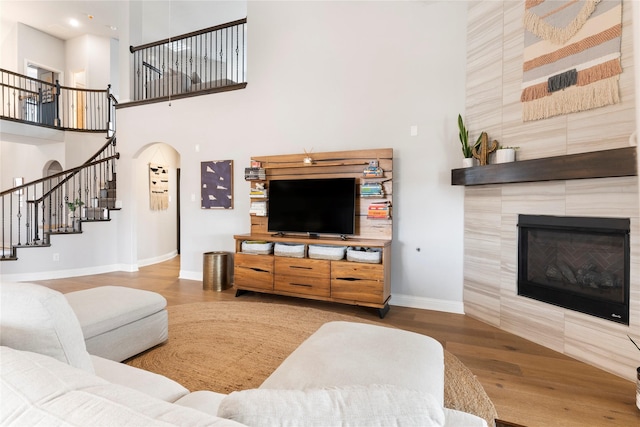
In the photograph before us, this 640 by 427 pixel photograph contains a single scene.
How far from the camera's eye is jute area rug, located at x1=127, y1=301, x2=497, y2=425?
80.0 inches

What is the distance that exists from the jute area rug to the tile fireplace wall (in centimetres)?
100

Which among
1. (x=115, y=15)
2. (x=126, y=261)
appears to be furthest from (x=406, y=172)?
(x=115, y=15)

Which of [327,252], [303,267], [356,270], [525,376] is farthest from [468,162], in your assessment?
[303,267]

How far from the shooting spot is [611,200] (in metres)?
2.32

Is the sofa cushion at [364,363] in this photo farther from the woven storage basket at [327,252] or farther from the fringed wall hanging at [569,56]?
the fringed wall hanging at [569,56]

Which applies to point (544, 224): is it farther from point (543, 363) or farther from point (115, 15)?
point (115, 15)

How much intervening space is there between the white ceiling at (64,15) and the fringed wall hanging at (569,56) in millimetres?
7141

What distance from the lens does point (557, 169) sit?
2.49 m

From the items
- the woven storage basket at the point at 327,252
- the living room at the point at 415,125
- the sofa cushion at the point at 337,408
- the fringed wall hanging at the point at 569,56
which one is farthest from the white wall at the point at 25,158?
the fringed wall hanging at the point at 569,56

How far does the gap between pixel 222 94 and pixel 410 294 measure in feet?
12.9

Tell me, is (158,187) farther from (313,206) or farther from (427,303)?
(427,303)

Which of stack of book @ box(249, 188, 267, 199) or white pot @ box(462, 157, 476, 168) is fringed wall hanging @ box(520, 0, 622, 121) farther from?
stack of book @ box(249, 188, 267, 199)

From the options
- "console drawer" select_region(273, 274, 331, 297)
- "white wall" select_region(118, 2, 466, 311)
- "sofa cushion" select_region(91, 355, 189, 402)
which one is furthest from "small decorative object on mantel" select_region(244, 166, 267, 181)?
"sofa cushion" select_region(91, 355, 189, 402)

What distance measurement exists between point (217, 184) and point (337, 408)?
454cm
